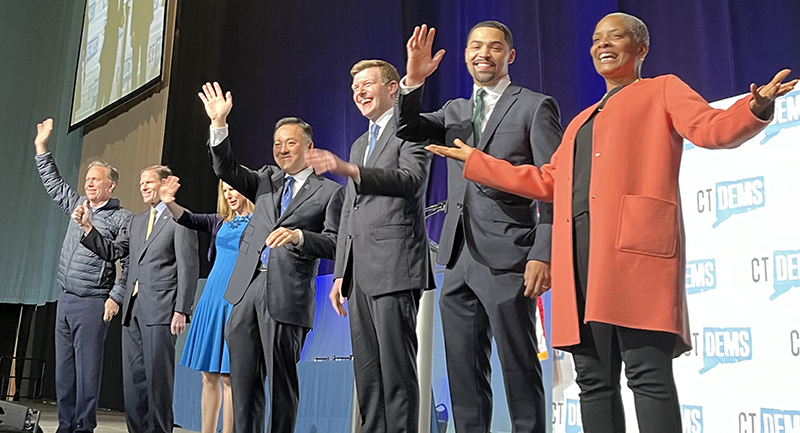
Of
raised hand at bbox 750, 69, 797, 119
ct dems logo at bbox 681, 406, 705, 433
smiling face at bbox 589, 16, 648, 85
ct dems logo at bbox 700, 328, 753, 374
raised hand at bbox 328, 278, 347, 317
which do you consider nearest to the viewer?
raised hand at bbox 750, 69, 797, 119

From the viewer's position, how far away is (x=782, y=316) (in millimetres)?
2480

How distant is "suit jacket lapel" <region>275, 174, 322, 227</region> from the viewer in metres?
2.75

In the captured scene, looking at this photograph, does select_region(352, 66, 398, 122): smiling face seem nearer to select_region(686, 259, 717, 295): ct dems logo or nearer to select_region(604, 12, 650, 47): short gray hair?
select_region(604, 12, 650, 47): short gray hair

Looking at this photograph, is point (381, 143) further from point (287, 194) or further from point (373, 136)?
point (287, 194)

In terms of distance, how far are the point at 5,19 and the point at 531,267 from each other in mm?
9222

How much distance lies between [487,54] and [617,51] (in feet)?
1.33

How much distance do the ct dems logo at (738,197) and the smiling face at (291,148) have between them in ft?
4.91

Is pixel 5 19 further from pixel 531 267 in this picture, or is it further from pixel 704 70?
pixel 531 267

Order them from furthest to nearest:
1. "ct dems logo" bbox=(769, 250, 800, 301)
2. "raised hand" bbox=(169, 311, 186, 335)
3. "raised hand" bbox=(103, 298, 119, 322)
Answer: "raised hand" bbox=(103, 298, 119, 322), "raised hand" bbox=(169, 311, 186, 335), "ct dems logo" bbox=(769, 250, 800, 301)

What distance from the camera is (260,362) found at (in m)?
2.64

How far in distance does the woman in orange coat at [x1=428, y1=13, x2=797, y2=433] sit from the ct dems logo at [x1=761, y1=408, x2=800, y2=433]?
102 centimetres

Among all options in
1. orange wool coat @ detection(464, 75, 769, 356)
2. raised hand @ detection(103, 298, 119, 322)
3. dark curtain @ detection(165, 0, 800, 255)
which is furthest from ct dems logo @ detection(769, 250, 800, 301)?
raised hand @ detection(103, 298, 119, 322)

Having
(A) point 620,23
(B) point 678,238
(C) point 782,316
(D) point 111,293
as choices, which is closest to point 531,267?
(B) point 678,238

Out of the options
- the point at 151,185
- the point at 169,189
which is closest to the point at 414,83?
the point at 169,189
